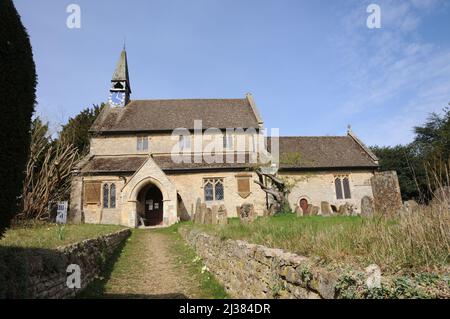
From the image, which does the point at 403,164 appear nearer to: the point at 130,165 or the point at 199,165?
the point at 199,165

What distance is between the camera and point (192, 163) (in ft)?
82.7

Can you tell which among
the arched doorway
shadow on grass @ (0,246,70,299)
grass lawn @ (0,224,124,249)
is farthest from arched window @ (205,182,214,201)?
shadow on grass @ (0,246,70,299)

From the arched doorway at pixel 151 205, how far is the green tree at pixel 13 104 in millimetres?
20264

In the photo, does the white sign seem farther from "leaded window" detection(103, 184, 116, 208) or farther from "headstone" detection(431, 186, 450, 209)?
"headstone" detection(431, 186, 450, 209)

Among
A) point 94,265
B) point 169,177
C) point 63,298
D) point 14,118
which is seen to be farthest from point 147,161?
point 14,118

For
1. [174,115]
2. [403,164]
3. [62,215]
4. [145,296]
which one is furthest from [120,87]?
[403,164]

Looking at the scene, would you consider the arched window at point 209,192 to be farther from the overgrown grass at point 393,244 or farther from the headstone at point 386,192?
the overgrown grass at point 393,244

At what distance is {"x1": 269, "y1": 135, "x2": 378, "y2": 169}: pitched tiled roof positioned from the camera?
26.8 m

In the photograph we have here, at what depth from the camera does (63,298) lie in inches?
236

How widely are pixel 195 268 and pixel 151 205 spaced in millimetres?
16417

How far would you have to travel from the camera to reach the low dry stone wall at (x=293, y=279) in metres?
2.59

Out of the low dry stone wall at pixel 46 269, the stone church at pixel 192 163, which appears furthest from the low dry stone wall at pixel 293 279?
the stone church at pixel 192 163

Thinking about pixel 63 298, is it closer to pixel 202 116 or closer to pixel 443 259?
pixel 443 259

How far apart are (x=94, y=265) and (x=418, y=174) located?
35.8m
